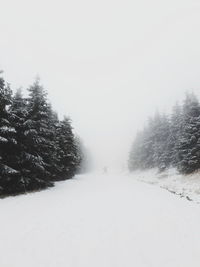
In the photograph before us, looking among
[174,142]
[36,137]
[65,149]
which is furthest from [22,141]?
[174,142]

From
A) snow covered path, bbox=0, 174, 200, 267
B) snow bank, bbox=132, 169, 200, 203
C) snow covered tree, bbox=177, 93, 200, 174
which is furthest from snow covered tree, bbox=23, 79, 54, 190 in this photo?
snow covered tree, bbox=177, 93, 200, 174

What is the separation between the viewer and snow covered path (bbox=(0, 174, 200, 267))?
5.35m

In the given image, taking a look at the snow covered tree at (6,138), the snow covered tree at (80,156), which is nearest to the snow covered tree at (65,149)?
the snow covered tree at (80,156)

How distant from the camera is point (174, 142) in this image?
116ft

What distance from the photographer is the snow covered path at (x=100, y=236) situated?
5.35m

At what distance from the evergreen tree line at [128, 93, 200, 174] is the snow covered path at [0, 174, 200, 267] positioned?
58.5 ft

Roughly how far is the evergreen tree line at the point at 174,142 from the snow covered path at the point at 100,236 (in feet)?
58.5

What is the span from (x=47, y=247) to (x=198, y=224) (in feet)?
19.8

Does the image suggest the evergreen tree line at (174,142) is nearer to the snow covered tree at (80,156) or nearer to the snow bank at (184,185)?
the snow bank at (184,185)

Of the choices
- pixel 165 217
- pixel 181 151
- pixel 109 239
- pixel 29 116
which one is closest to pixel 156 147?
pixel 181 151

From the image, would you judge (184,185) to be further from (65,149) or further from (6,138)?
(6,138)

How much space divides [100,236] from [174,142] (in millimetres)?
31480

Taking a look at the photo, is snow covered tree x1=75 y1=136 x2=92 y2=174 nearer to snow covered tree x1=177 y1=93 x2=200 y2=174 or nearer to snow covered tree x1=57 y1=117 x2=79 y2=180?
snow covered tree x1=57 y1=117 x2=79 y2=180

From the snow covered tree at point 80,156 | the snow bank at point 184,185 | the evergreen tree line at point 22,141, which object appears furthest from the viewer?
the snow covered tree at point 80,156
